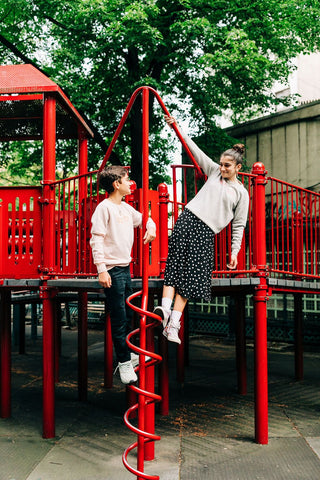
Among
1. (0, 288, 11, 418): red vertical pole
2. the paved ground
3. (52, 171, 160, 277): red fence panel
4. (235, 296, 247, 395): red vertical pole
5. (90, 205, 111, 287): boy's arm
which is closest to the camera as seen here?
(90, 205, 111, 287): boy's arm

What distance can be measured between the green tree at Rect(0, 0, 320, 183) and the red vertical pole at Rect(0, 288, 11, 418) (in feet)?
22.7

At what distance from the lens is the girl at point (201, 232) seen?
446cm

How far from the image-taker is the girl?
14.6 ft

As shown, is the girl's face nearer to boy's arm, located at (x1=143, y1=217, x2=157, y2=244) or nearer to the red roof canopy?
boy's arm, located at (x1=143, y1=217, x2=157, y2=244)

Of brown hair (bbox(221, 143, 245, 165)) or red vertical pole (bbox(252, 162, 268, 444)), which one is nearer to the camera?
brown hair (bbox(221, 143, 245, 165))

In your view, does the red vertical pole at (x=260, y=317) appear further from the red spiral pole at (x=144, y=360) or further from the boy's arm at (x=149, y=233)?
the boy's arm at (x=149, y=233)

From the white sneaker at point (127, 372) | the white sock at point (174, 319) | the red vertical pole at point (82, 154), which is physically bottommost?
the white sneaker at point (127, 372)

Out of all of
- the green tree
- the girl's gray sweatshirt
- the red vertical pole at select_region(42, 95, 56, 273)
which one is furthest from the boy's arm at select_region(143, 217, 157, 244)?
the green tree

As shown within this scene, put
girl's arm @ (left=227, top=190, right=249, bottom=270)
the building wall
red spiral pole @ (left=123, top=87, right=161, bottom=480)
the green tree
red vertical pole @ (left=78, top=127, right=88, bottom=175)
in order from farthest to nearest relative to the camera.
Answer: the building wall, the green tree, red vertical pole @ (left=78, top=127, right=88, bottom=175), girl's arm @ (left=227, top=190, right=249, bottom=270), red spiral pole @ (left=123, top=87, right=161, bottom=480)

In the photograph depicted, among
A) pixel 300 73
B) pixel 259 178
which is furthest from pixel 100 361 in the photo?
pixel 300 73

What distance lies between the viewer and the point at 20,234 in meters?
5.69

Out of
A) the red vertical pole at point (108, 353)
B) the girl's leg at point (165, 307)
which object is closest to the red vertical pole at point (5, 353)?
the red vertical pole at point (108, 353)

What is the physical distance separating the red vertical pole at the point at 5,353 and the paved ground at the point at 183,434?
228 mm

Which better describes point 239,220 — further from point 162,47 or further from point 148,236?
point 162,47
